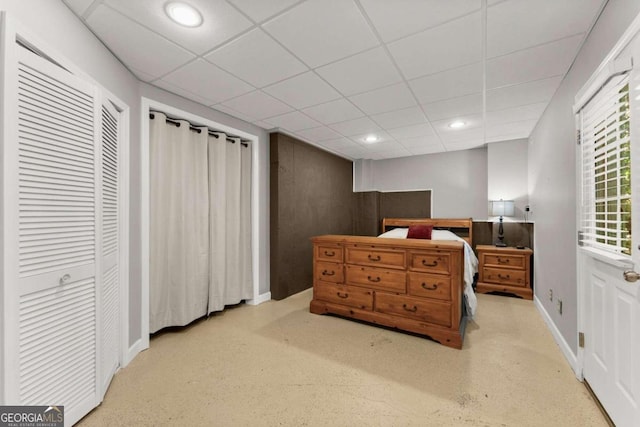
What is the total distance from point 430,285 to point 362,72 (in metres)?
2.06

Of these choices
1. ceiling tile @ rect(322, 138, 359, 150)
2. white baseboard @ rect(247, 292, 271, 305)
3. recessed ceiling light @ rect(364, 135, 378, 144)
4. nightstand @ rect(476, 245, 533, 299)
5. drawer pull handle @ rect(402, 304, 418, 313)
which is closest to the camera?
drawer pull handle @ rect(402, 304, 418, 313)

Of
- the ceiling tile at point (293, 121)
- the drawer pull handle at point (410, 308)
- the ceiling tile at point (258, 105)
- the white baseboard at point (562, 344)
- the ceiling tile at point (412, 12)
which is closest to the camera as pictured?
the ceiling tile at point (412, 12)

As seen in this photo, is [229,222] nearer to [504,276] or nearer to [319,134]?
[319,134]

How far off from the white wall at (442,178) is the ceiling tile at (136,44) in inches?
166

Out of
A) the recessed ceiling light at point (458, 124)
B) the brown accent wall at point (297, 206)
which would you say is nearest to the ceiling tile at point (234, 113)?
the brown accent wall at point (297, 206)

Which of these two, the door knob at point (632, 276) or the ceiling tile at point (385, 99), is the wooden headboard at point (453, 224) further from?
the door knob at point (632, 276)

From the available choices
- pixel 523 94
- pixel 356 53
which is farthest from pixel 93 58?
pixel 523 94

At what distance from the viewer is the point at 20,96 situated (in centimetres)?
125

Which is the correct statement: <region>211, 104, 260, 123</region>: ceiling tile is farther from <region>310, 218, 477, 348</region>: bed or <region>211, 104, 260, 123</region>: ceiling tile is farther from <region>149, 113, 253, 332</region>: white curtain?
<region>310, 218, 477, 348</region>: bed

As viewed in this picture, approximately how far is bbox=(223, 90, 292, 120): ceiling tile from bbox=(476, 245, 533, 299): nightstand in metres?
3.63

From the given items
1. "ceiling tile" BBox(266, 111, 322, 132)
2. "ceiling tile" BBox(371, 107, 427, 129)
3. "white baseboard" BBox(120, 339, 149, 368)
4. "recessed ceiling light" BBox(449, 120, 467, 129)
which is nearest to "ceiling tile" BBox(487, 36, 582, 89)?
"ceiling tile" BBox(371, 107, 427, 129)

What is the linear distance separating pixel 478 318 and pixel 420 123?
8.26 feet

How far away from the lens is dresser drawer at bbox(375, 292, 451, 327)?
8.13 feet

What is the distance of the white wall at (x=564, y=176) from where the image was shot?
1.54m
